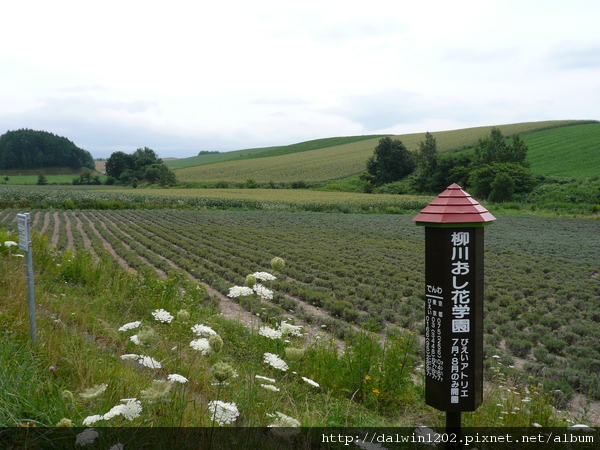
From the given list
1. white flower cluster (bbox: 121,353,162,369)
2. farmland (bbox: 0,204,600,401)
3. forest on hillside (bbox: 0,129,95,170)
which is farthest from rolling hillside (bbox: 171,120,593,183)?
white flower cluster (bbox: 121,353,162,369)

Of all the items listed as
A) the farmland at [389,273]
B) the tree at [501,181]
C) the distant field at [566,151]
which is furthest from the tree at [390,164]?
the farmland at [389,273]

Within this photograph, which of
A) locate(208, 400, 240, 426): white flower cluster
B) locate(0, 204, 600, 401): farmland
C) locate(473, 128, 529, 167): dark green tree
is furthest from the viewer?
locate(473, 128, 529, 167): dark green tree

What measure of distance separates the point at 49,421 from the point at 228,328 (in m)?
3.66

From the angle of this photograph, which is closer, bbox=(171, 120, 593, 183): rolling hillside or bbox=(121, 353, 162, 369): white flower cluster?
bbox=(121, 353, 162, 369): white flower cluster

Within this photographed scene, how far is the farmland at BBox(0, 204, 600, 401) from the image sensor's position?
7.43m

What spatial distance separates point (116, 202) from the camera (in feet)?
133

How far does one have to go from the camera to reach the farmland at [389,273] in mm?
7430

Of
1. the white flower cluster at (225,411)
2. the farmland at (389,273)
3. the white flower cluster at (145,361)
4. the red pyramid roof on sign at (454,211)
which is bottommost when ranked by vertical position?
the farmland at (389,273)

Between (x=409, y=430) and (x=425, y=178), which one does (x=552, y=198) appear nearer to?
→ (x=425, y=178)

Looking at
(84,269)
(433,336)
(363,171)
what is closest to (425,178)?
(363,171)

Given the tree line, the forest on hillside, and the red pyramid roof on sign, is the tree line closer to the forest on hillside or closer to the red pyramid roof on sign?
the red pyramid roof on sign

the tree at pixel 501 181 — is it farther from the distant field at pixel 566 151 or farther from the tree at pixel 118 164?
the tree at pixel 118 164

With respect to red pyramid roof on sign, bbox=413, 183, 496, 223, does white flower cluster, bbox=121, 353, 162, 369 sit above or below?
below

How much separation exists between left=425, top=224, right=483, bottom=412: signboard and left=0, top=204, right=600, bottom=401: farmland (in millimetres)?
2112
